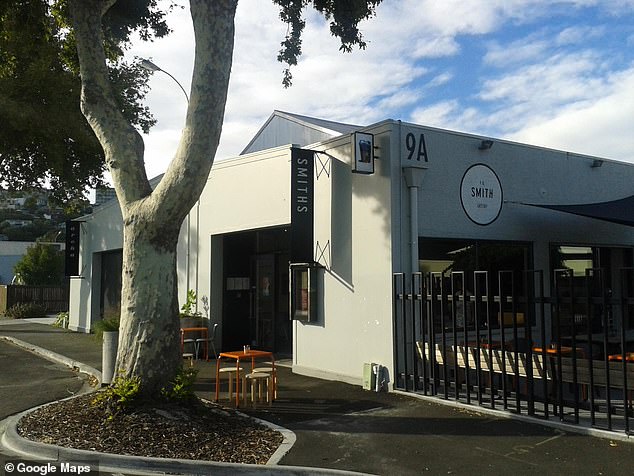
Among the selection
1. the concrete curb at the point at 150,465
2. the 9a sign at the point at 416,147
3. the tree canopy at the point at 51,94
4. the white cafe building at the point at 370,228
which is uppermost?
the tree canopy at the point at 51,94

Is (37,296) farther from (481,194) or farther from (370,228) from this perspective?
(481,194)

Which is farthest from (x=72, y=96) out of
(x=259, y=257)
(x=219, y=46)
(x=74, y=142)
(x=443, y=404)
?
(x=443, y=404)

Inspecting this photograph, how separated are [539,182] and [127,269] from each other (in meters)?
8.28

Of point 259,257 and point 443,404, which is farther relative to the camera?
point 259,257

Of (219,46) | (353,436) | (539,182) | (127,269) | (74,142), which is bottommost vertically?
(353,436)

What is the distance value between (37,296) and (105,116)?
84.5ft

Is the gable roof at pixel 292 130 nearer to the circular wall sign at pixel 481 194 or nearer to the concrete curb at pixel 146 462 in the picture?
the circular wall sign at pixel 481 194

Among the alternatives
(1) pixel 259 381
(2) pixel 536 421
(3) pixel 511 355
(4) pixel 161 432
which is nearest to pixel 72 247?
(1) pixel 259 381

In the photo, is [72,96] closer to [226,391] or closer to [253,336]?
[253,336]

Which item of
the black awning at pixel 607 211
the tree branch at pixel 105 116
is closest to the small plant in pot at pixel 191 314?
the tree branch at pixel 105 116

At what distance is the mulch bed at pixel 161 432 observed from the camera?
631 cm

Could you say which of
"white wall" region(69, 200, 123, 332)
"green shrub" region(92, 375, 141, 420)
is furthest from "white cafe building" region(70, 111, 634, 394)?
"white wall" region(69, 200, 123, 332)

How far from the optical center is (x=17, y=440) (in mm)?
6625

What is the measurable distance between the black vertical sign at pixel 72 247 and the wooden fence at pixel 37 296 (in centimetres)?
1073
